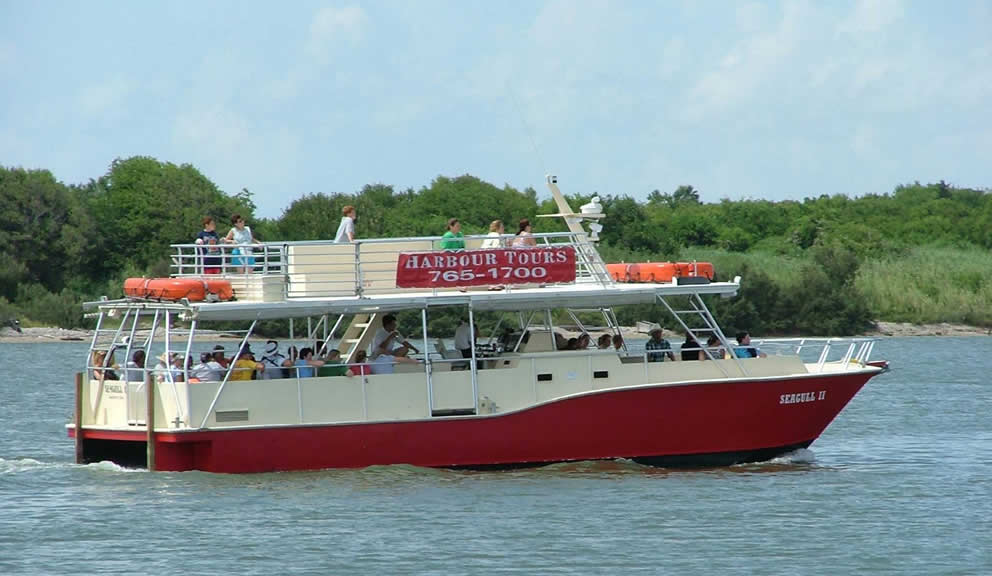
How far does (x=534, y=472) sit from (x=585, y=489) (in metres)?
1.06

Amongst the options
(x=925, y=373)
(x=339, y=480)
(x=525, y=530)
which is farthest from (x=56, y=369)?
(x=525, y=530)

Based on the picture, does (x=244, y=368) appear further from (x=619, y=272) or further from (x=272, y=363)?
(x=619, y=272)

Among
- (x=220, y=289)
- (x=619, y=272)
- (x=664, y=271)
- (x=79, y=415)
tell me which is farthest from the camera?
(x=619, y=272)

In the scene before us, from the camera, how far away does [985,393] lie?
3641 cm

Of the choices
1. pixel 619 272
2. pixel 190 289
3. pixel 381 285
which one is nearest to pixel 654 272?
pixel 619 272

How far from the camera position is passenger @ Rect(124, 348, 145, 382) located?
20.9 metres

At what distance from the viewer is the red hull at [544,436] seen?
20.0 metres

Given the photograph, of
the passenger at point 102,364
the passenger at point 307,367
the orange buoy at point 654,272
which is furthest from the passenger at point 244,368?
the orange buoy at point 654,272

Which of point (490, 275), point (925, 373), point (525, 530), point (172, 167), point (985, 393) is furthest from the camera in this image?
point (172, 167)

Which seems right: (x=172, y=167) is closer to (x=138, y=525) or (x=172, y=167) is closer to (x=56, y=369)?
(x=56, y=369)

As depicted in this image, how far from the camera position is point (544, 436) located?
20.4 meters

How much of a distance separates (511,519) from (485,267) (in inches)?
147

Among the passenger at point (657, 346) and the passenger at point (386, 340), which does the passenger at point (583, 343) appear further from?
the passenger at point (386, 340)

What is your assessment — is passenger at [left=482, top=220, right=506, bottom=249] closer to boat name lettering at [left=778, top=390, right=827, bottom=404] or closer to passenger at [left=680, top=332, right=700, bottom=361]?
passenger at [left=680, top=332, right=700, bottom=361]
